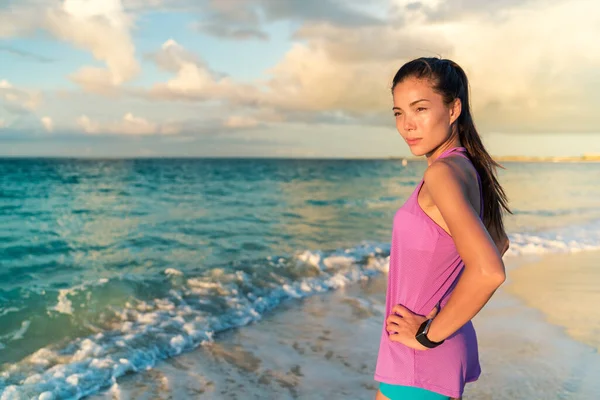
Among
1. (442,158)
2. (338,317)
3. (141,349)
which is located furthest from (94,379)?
(442,158)

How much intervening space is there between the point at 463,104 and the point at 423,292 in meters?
0.71

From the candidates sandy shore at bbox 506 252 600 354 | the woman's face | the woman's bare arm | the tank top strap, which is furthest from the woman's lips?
sandy shore at bbox 506 252 600 354

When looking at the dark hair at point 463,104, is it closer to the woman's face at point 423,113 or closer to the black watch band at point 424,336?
the woman's face at point 423,113

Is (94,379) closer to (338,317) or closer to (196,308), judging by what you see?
(196,308)

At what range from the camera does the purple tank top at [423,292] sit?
1.81 metres

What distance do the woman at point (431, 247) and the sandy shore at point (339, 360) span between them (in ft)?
10.3

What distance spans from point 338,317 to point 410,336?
5636 millimetres

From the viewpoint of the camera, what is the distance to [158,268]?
10.9 meters

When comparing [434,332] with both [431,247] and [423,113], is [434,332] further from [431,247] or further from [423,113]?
[423,113]

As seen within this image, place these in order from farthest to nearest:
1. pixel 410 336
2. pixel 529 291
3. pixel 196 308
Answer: pixel 529 291
pixel 196 308
pixel 410 336

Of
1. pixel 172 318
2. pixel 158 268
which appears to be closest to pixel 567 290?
pixel 172 318

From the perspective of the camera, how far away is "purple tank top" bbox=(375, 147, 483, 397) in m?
1.81

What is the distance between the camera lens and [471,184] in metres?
1.71

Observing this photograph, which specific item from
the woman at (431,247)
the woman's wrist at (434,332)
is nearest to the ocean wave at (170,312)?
the woman at (431,247)
